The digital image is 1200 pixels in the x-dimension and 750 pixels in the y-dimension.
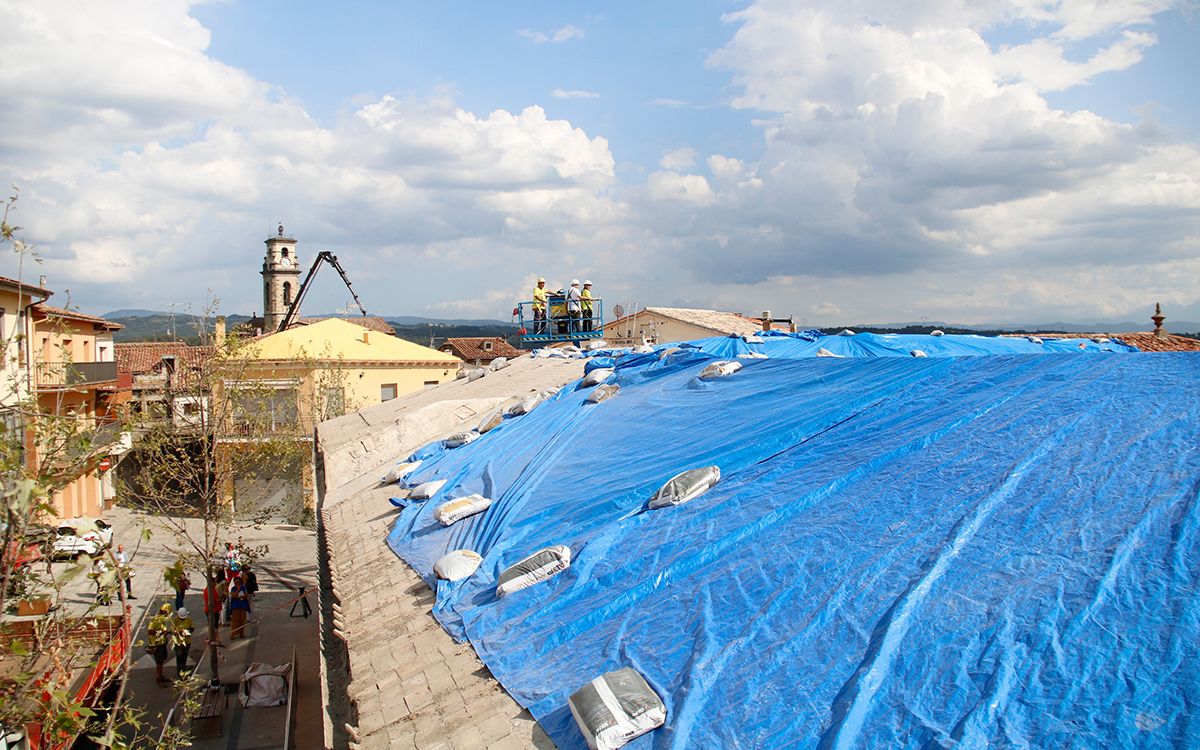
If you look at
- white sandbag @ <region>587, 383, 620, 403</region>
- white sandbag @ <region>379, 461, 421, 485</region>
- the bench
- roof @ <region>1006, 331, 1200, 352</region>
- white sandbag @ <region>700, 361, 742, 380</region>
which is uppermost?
roof @ <region>1006, 331, 1200, 352</region>

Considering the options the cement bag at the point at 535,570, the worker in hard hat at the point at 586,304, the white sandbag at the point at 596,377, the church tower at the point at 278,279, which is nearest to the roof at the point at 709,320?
the worker in hard hat at the point at 586,304

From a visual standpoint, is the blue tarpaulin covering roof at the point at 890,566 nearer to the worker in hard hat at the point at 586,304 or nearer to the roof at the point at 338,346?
the worker in hard hat at the point at 586,304

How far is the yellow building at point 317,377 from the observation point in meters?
30.2

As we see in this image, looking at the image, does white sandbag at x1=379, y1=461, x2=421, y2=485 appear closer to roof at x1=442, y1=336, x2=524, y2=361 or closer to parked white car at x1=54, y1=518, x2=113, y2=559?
parked white car at x1=54, y1=518, x2=113, y2=559

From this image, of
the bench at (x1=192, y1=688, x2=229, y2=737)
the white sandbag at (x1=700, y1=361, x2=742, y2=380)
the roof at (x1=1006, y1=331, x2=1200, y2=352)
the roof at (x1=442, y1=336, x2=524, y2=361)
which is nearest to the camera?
the white sandbag at (x1=700, y1=361, x2=742, y2=380)

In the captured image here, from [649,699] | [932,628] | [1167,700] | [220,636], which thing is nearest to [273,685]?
[220,636]

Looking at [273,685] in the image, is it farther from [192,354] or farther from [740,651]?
[740,651]

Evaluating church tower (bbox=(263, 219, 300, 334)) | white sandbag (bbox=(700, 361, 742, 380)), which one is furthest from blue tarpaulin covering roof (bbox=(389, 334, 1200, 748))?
church tower (bbox=(263, 219, 300, 334))

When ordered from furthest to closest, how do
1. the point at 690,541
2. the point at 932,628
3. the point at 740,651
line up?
the point at 690,541, the point at 740,651, the point at 932,628

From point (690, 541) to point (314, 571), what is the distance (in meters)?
20.2

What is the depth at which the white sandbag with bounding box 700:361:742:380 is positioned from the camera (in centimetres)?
1196

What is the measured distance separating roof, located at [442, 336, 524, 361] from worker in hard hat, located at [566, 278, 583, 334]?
74.4 feet

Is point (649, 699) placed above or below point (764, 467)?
below

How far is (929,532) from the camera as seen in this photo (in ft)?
19.0
